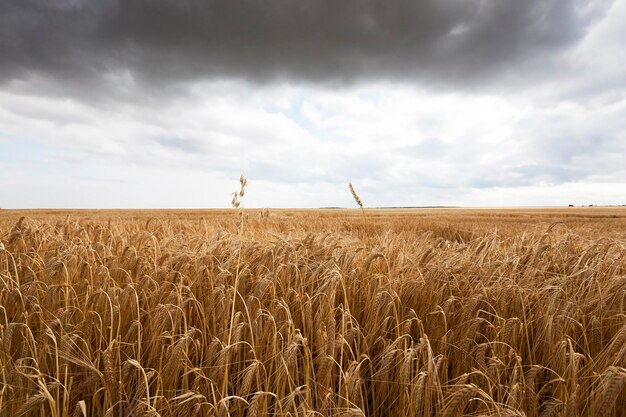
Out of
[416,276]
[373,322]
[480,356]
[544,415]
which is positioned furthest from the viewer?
[416,276]

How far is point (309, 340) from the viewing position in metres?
2.72

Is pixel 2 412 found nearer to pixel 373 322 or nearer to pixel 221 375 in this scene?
pixel 221 375

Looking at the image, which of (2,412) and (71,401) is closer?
(2,412)

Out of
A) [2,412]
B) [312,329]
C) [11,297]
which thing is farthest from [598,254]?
[11,297]

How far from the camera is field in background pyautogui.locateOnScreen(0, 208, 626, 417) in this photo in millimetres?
1806

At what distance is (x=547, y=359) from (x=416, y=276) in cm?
126

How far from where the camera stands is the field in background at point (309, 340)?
1806 millimetres

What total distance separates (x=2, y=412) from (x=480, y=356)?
2637mm

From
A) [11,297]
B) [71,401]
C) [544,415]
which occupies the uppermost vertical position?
[11,297]

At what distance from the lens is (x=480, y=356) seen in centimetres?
224

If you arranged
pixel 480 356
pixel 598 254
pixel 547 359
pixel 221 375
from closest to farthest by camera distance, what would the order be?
pixel 221 375, pixel 480 356, pixel 547 359, pixel 598 254

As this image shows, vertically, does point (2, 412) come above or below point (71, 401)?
above

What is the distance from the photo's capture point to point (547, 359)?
2.55 meters

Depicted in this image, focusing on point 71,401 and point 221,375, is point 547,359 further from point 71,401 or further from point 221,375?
point 71,401
